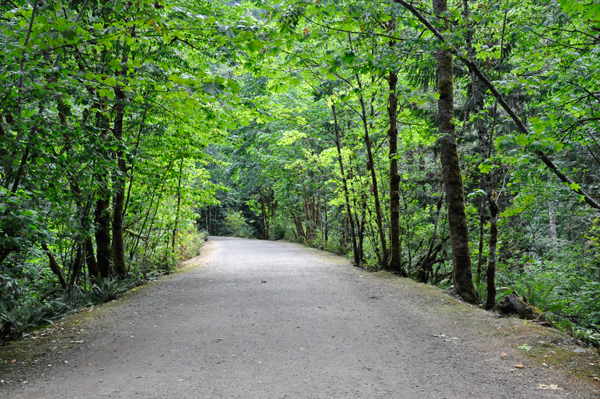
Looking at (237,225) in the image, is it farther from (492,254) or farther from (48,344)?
(48,344)

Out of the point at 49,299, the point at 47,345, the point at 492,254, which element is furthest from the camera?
the point at 49,299

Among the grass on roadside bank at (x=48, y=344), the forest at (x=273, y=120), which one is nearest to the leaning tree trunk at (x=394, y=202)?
the forest at (x=273, y=120)

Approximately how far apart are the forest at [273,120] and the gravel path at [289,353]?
135 cm

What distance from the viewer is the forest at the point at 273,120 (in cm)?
430

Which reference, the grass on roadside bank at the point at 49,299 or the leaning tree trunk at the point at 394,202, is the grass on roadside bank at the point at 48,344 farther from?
the leaning tree trunk at the point at 394,202

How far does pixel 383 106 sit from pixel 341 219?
9.78 meters

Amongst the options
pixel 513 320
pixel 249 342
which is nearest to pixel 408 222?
pixel 513 320

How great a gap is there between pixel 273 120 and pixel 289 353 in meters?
6.03

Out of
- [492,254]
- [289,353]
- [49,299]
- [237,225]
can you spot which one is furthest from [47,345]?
[237,225]

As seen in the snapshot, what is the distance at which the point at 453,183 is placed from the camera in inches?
299

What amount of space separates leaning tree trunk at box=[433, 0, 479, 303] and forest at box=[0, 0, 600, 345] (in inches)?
1.1

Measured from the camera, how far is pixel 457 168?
7.68 m

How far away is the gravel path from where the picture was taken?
141 inches

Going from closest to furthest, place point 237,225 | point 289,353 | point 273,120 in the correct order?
point 289,353 < point 273,120 < point 237,225
